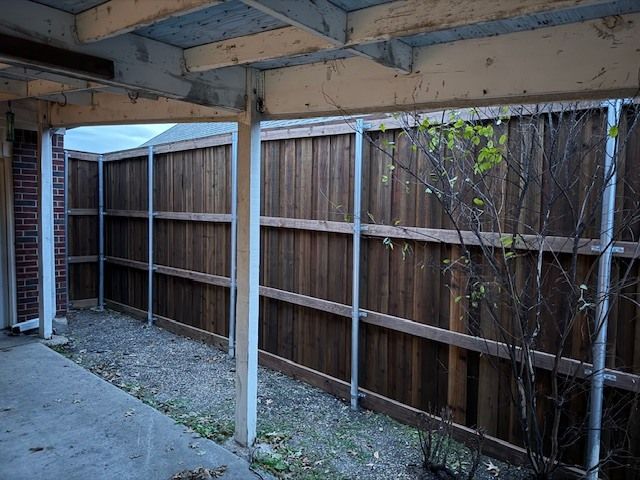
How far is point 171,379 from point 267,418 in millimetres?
1293

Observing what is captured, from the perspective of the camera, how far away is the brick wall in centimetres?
523

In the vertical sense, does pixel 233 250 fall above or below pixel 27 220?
below

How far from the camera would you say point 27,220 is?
532cm

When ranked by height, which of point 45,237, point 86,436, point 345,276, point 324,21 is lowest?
point 86,436

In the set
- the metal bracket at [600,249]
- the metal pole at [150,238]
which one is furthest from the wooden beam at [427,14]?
the metal pole at [150,238]

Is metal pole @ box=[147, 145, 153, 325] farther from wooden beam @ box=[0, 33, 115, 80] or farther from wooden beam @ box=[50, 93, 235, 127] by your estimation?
wooden beam @ box=[0, 33, 115, 80]

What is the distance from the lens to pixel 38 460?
111 inches

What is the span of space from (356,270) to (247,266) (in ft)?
3.84

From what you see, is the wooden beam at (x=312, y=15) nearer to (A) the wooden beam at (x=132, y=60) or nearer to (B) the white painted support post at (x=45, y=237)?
(A) the wooden beam at (x=132, y=60)

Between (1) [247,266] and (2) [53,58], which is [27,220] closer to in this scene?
(1) [247,266]

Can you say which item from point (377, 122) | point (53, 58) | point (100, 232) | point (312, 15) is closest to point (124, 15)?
point (53, 58)

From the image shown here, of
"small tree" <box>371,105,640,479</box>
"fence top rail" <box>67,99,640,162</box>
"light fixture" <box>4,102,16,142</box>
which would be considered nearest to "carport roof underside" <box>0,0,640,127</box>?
"small tree" <box>371,105,640,479</box>

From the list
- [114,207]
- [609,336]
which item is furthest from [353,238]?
[114,207]

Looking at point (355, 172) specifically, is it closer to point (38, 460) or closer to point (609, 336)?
point (609, 336)
